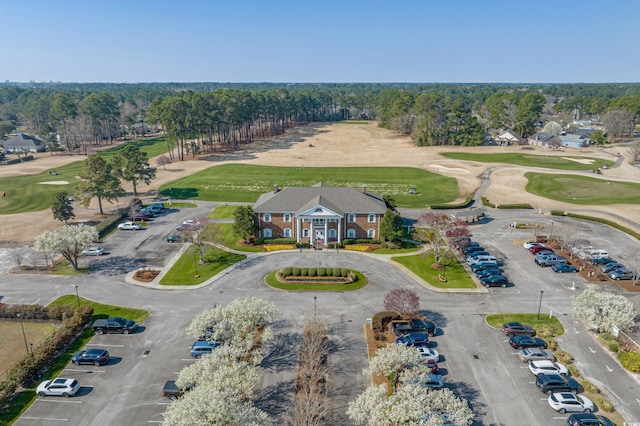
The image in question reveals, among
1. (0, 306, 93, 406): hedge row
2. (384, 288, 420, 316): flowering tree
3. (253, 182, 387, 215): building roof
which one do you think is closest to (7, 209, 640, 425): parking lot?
(0, 306, 93, 406): hedge row

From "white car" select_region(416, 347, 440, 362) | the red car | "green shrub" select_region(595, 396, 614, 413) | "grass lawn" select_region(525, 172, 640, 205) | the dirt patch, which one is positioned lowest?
"green shrub" select_region(595, 396, 614, 413)

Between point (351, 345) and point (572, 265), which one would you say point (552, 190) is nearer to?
point (572, 265)

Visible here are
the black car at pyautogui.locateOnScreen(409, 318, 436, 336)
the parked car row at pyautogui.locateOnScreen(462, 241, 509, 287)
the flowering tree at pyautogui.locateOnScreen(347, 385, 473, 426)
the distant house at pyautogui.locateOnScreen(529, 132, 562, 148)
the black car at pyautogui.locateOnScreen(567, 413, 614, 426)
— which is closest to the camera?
the flowering tree at pyautogui.locateOnScreen(347, 385, 473, 426)

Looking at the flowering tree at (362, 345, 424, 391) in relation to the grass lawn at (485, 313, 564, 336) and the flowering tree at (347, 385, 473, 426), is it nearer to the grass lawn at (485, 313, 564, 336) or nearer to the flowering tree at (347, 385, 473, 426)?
the flowering tree at (347, 385, 473, 426)

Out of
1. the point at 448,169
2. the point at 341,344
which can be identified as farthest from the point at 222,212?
the point at 448,169

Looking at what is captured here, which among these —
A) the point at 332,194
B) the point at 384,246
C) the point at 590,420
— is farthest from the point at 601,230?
the point at 590,420
